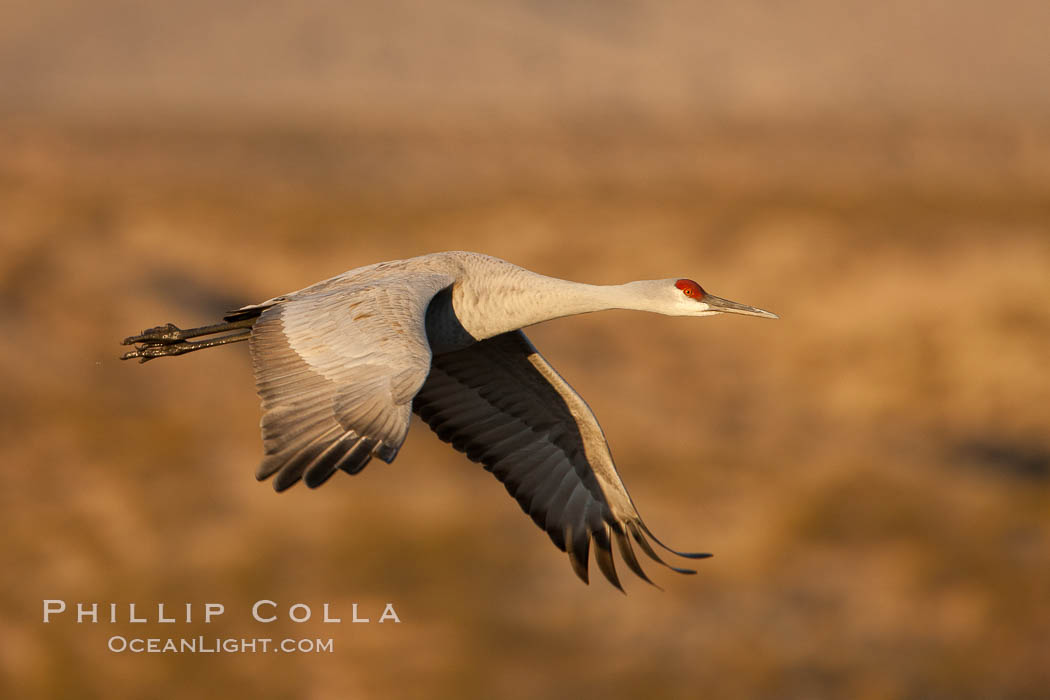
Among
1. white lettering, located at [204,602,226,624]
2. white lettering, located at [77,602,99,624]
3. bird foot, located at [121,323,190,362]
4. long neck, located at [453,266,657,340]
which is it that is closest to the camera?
long neck, located at [453,266,657,340]

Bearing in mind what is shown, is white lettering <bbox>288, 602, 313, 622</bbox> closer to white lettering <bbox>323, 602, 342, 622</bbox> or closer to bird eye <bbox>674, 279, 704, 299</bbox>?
white lettering <bbox>323, 602, 342, 622</bbox>

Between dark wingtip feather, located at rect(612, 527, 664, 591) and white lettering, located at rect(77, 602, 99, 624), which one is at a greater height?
dark wingtip feather, located at rect(612, 527, 664, 591)

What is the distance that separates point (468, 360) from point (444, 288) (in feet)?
3.89

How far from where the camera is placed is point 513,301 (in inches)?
361

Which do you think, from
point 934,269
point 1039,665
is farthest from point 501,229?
point 1039,665

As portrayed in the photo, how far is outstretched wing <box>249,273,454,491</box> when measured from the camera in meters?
7.52

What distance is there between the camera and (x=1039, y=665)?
23344 millimetres

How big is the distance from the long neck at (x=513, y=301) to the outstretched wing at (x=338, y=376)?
1.89ft

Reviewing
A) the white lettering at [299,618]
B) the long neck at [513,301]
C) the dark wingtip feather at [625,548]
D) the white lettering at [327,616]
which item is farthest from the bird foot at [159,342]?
the white lettering at [299,618]

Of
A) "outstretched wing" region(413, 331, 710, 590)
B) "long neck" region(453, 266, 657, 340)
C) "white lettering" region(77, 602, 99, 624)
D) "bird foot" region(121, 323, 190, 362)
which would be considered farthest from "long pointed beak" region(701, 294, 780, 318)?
"white lettering" region(77, 602, 99, 624)

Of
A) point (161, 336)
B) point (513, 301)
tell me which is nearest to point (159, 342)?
point (161, 336)

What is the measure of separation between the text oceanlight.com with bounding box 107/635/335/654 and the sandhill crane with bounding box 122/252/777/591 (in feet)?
45.8

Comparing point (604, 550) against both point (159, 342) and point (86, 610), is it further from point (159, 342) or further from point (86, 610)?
point (86, 610)

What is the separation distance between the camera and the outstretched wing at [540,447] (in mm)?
10188
